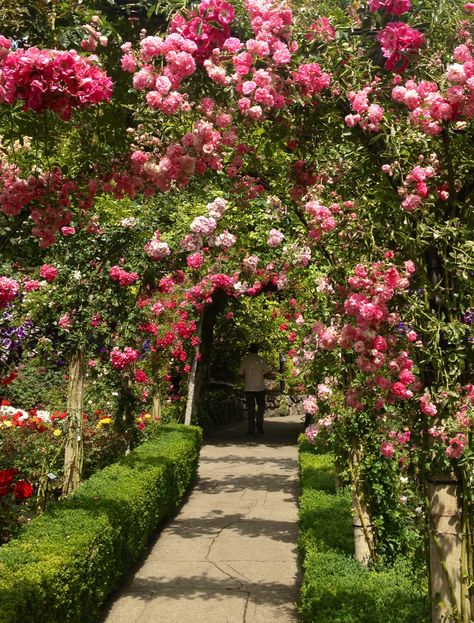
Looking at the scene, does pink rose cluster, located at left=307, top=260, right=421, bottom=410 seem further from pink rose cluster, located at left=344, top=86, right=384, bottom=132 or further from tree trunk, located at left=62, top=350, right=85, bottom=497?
tree trunk, located at left=62, top=350, right=85, bottom=497

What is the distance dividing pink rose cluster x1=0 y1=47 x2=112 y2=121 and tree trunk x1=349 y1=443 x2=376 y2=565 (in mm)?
3316

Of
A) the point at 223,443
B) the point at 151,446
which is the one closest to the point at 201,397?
the point at 223,443

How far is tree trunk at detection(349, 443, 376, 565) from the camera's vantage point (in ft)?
16.2

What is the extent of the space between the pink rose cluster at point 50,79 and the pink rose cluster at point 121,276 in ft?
16.7

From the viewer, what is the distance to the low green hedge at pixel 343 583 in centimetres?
375

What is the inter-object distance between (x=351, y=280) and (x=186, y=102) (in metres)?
0.94

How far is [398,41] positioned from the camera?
292cm

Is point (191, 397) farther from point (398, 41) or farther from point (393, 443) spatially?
point (398, 41)

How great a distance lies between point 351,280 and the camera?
2.97 meters

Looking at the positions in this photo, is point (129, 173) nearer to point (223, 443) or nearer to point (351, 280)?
point (351, 280)

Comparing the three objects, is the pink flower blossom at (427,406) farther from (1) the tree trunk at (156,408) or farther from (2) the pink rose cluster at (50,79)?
(1) the tree trunk at (156,408)

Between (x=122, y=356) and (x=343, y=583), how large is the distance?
427 cm

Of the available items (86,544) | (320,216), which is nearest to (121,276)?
(86,544)

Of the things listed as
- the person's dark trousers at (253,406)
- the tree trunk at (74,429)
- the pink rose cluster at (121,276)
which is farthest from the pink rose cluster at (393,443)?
the person's dark trousers at (253,406)
